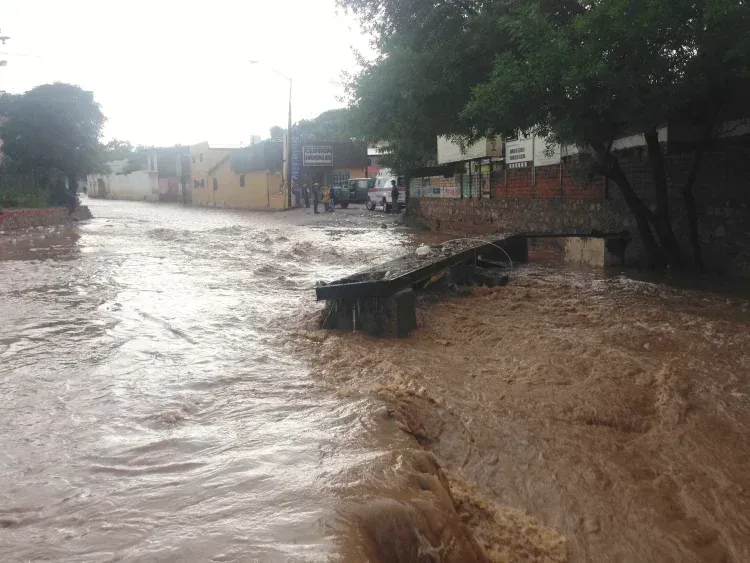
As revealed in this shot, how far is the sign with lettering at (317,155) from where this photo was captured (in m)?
40.5

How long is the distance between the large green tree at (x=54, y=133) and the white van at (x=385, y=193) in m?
14.0

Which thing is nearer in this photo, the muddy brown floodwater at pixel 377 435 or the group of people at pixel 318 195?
the muddy brown floodwater at pixel 377 435

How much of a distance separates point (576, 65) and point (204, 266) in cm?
810

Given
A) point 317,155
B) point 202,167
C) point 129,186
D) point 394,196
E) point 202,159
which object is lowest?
point 394,196

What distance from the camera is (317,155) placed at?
40.8m

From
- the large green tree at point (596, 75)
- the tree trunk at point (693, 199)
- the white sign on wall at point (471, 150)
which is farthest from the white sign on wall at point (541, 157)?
the tree trunk at point (693, 199)

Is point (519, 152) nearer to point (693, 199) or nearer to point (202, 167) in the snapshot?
point (693, 199)

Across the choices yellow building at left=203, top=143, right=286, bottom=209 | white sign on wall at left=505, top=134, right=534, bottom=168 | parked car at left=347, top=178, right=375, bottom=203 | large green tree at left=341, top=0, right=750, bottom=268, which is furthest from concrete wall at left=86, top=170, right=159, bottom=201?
large green tree at left=341, top=0, right=750, bottom=268

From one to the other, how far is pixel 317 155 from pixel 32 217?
21.3 metres

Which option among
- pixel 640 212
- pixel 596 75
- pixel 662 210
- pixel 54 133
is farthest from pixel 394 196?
pixel 596 75

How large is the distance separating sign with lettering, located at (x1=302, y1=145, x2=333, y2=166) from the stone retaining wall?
16.7 meters

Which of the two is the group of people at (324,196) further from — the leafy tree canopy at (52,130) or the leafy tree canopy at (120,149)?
the leafy tree canopy at (120,149)

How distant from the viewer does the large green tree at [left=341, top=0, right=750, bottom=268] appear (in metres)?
7.32

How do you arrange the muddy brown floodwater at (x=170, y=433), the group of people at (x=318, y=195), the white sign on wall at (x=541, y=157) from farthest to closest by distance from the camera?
the group of people at (x=318, y=195) < the white sign on wall at (x=541, y=157) < the muddy brown floodwater at (x=170, y=433)
